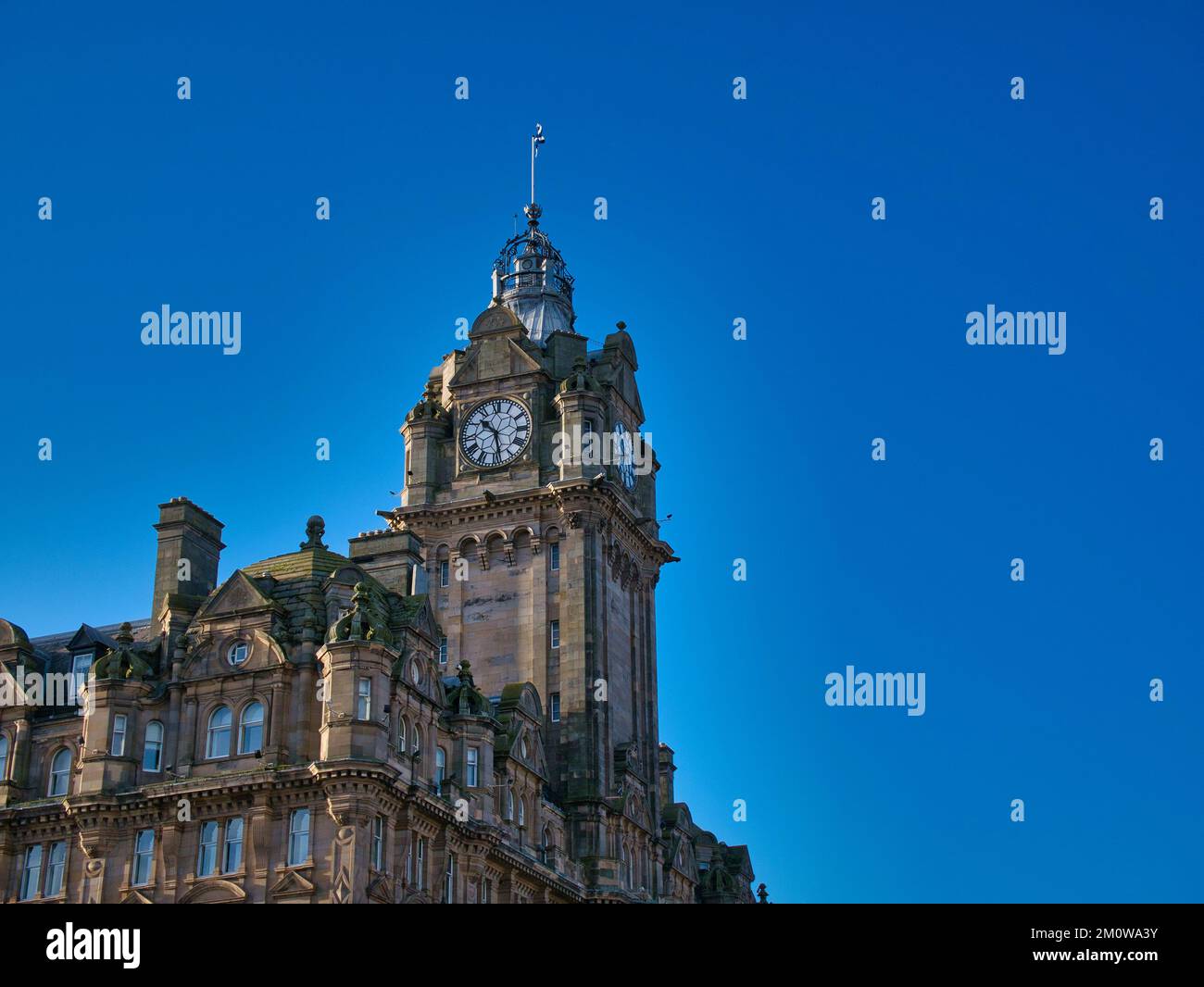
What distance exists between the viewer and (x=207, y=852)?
210ft

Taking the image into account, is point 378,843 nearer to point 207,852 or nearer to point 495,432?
point 207,852

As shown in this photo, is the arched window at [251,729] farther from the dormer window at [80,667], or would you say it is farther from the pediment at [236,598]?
the dormer window at [80,667]

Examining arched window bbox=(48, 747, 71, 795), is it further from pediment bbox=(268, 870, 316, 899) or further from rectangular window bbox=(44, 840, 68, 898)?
pediment bbox=(268, 870, 316, 899)

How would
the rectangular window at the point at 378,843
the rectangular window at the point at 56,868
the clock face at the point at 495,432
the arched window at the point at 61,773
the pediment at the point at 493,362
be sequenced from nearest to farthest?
1. the rectangular window at the point at 378,843
2. the rectangular window at the point at 56,868
3. the arched window at the point at 61,773
4. the clock face at the point at 495,432
5. the pediment at the point at 493,362

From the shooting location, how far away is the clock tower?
88062 mm

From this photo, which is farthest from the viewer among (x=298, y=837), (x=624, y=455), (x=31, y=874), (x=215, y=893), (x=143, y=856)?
(x=624, y=455)

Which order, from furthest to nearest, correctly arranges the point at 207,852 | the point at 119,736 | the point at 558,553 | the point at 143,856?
1. the point at 558,553
2. the point at 119,736
3. the point at 143,856
4. the point at 207,852

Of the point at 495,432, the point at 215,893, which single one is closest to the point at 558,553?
the point at 495,432

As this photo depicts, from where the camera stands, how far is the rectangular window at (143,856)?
64.9 m

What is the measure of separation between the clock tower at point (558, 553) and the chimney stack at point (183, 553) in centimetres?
1410

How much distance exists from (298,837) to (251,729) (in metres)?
4.82

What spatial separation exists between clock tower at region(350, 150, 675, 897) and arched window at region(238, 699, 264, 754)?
69.9 ft

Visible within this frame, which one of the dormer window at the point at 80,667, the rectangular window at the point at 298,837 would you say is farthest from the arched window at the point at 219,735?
the dormer window at the point at 80,667
